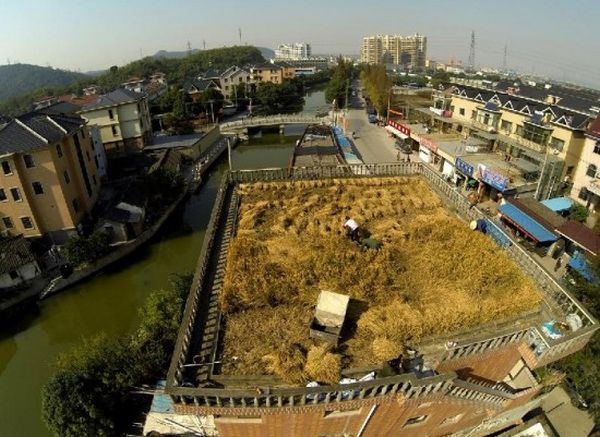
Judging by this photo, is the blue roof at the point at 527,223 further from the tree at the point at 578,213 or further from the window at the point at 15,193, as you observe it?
the window at the point at 15,193

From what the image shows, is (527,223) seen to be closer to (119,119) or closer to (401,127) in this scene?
(401,127)

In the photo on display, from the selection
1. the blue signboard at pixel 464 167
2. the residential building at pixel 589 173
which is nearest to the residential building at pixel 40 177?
the blue signboard at pixel 464 167

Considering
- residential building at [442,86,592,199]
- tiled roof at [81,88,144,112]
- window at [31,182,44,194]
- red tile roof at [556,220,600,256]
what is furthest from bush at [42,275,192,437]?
tiled roof at [81,88,144,112]

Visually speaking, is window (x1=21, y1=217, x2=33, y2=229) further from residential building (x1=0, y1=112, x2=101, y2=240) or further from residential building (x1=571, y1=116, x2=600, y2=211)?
residential building (x1=571, y1=116, x2=600, y2=211)

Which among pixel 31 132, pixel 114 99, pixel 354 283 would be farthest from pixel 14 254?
pixel 114 99

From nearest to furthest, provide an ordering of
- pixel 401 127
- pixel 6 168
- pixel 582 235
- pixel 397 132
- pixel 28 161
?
pixel 582 235 → pixel 6 168 → pixel 28 161 → pixel 401 127 → pixel 397 132

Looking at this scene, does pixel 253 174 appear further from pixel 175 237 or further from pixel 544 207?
pixel 544 207
